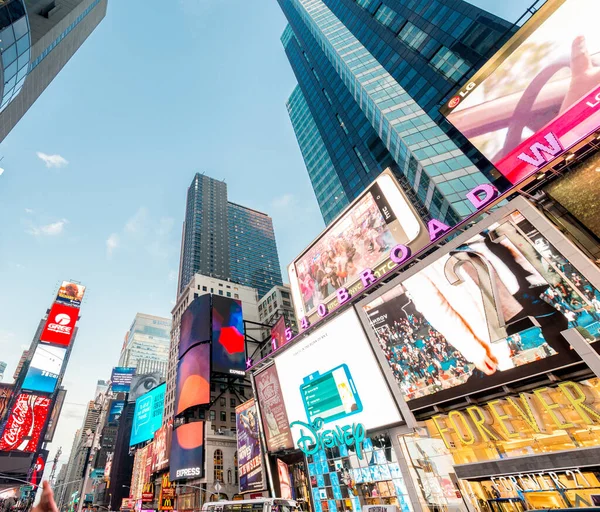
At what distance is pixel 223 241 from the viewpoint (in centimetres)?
16125

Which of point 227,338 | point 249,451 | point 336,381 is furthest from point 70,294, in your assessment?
point 336,381

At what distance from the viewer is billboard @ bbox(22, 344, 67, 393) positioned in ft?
220

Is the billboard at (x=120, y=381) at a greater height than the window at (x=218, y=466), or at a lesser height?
greater

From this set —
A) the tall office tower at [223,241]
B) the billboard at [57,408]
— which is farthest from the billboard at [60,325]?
the billboard at [57,408]

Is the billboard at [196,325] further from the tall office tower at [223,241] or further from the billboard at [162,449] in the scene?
the tall office tower at [223,241]

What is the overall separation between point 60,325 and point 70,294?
40.5 feet

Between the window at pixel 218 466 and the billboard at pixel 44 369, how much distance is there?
149 feet

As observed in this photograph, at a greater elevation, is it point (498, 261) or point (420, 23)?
point (420, 23)

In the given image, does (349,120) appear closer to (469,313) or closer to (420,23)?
(420,23)

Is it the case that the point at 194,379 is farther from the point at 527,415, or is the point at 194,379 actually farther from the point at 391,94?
the point at 391,94

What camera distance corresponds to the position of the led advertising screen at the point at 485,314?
14.2 m

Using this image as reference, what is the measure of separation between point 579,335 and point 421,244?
1161 centimetres

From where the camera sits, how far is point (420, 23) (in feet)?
225

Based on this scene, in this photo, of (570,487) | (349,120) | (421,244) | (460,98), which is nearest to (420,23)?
(349,120)
